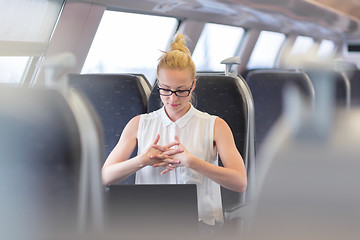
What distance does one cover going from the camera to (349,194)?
227 mm

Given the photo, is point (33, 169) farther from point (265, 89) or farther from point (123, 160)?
point (265, 89)

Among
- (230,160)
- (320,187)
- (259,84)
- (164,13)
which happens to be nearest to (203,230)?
(230,160)

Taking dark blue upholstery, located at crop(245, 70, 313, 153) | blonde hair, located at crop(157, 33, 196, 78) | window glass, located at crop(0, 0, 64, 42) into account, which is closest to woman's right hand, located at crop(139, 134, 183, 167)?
blonde hair, located at crop(157, 33, 196, 78)

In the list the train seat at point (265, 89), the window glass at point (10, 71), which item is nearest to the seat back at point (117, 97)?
the window glass at point (10, 71)

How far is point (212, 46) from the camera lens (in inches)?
28.2

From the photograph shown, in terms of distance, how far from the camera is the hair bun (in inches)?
26.4

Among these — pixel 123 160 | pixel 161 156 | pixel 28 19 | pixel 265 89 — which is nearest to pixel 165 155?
pixel 161 156

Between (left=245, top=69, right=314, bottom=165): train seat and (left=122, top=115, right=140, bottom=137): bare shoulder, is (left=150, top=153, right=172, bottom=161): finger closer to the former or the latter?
(left=122, top=115, right=140, bottom=137): bare shoulder

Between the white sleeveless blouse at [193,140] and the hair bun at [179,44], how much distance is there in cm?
12

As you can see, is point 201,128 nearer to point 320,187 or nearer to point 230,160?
point 230,160

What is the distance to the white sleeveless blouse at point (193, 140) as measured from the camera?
71cm

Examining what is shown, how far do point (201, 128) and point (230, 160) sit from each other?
0.08 m

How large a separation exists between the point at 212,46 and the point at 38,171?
580 millimetres

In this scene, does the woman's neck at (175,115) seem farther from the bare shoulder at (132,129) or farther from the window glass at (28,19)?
the window glass at (28,19)
